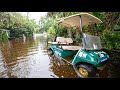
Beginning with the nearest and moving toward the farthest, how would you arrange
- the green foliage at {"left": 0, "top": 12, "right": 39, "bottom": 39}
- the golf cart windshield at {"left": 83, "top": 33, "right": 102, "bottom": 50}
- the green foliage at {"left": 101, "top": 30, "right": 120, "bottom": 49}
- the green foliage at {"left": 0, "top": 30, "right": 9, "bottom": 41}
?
the golf cart windshield at {"left": 83, "top": 33, "right": 102, "bottom": 50} → the green foliage at {"left": 101, "top": 30, "right": 120, "bottom": 49} → the green foliage at {"left": 0, "top": 30, "right": 9, "bottom": 41} → the green foliage at {"left": 0, "top": 12, "right": 39, "bottom": 39}

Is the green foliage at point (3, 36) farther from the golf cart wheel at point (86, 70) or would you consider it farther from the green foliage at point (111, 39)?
the golf cart wheel at point (86, 70)

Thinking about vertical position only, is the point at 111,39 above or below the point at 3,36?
above

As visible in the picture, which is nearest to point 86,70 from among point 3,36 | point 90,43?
point 90,43

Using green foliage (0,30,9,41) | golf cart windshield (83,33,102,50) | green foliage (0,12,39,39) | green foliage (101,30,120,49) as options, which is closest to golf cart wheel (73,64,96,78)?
golf cart windshield (83,33,102,50)

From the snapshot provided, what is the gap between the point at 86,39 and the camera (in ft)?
16.0

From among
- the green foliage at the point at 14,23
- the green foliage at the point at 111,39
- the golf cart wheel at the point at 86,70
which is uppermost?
the green foliage at the point at 14,23

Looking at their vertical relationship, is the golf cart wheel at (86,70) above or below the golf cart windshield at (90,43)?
below

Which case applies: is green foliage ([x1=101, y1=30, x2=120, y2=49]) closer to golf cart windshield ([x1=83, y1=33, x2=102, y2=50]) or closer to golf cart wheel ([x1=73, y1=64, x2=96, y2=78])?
golf cart windshield ([x1=83, y1=33, x2=102, y2=50])

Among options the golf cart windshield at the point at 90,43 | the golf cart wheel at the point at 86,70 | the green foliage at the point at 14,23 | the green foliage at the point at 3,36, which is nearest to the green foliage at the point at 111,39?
the golf cart windshield at the point at 90,43

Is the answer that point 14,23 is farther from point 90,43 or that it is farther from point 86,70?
point 86,70
